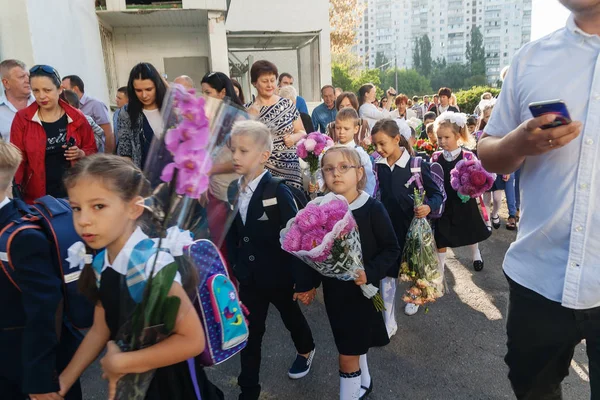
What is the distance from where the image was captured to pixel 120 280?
5.05ft

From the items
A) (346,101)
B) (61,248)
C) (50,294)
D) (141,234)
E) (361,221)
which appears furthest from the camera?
(346,101)

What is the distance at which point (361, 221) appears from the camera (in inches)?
108

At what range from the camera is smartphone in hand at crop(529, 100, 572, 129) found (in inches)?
55.0

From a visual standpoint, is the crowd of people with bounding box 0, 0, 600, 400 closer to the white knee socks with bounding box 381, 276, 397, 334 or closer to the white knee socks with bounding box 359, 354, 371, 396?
the white knee socks with bounding box 359, 354, 371, 396

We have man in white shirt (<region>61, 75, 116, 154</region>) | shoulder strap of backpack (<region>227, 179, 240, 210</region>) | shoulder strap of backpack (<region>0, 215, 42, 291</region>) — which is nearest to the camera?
shoulder strap of backpack (<region>227, 179, 240, 210</region>)

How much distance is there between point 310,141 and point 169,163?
9.52ft

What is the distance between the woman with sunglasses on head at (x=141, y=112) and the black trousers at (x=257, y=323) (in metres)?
1.74

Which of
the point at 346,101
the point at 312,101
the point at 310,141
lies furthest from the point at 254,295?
the point at 312,101

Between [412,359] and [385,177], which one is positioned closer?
[412,359]

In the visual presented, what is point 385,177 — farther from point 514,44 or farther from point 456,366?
point 514,44

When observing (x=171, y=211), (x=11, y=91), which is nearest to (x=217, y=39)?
(x=11, y=91)

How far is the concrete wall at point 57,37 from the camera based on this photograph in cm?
638

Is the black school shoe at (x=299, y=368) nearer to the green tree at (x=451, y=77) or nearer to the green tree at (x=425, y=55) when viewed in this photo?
the green tree at (x=451, y=77)

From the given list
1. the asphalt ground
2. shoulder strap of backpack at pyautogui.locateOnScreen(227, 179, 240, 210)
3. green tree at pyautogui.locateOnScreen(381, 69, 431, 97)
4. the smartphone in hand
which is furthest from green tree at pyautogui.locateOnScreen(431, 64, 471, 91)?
shoulder strap of backpack at pyautogui.locateOnScreen(227, 179, 240, 210)
